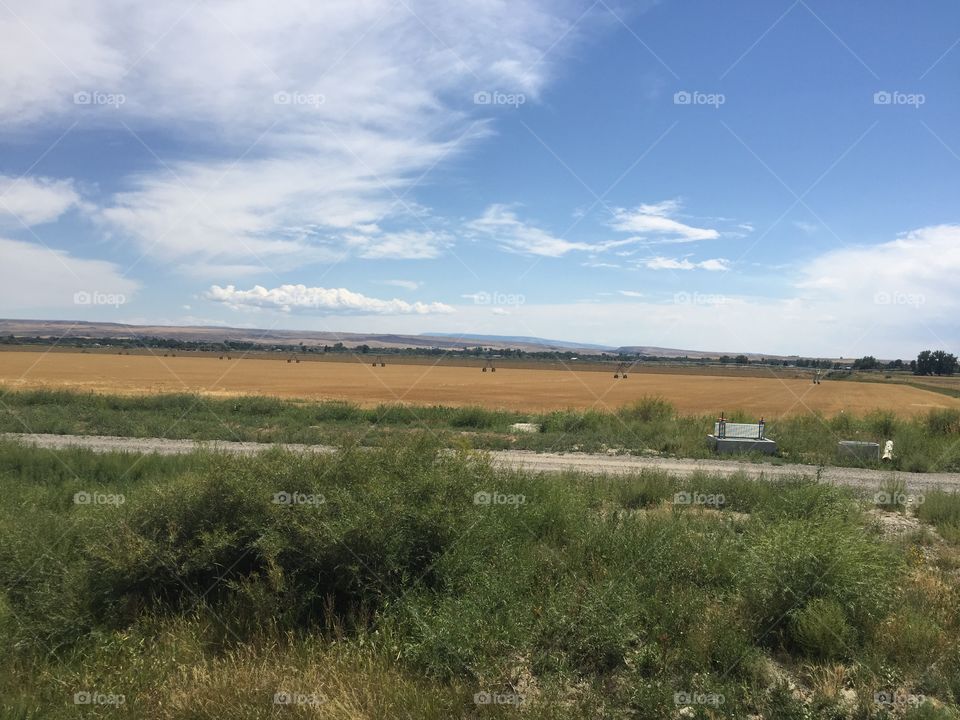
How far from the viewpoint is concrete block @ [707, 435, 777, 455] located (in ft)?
68.4

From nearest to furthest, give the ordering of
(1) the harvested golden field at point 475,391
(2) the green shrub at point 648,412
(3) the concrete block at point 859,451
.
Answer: (3) the concrete block at point 859,451, (2) the green shrub at point 648,412, (1) the harvested golden field at point 475,391

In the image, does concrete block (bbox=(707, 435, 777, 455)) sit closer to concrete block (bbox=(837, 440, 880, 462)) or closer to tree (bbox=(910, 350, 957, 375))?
concrete block (bbox=(837, 440, 880, 462))

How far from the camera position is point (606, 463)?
17781 millimetres

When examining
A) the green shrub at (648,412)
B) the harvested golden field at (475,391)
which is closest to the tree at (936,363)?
the harvested golden field at (475,391)

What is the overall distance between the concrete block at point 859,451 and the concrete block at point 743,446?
6.63 ft

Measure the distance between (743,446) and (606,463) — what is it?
634 centimetres

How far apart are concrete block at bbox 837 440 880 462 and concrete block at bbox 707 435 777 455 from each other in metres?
2.02

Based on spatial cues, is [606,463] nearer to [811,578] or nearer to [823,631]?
[811,578]

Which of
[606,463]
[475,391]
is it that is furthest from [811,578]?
[475,391]

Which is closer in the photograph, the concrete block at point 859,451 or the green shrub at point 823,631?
the green shrub at point 823,631

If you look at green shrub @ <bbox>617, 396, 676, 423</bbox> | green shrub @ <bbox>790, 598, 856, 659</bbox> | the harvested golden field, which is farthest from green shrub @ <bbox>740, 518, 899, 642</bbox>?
the harvested golden field

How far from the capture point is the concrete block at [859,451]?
1973 cm

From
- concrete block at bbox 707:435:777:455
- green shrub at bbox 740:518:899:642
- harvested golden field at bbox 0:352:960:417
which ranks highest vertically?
green shrub at bbox 740:518:899:642

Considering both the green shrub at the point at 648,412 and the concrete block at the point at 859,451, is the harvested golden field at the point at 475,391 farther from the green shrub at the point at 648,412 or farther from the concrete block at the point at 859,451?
the concrete block at the point at 859,451
